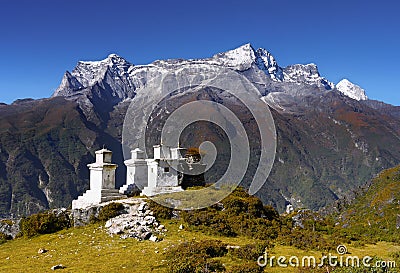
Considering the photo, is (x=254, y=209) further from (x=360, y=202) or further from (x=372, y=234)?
(x=360, y=202)

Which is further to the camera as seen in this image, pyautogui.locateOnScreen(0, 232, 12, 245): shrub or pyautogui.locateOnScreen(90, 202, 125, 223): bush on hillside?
pyautogui.locateOnScreen(0, 232, 12, 245): shrub

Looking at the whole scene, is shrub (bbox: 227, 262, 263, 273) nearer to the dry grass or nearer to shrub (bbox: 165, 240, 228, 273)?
shrub (bbox: 165, 240, 228, 273)

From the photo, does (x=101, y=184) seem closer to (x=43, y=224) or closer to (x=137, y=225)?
(x=43, y=224)

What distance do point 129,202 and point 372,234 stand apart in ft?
88.1

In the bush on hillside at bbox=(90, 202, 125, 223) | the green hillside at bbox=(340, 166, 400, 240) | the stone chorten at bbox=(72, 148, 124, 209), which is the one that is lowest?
the green hillside at bbox=(340, 166, 400, 240)

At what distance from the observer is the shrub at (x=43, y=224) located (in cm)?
3712

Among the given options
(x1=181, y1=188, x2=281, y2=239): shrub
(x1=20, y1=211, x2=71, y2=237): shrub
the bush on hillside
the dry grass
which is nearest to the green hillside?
(x1=181, y1=188, x2=281, y2=239): shrub

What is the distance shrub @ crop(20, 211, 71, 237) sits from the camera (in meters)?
37.1

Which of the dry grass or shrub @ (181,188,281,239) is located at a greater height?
shrub @ (181,188,281,239)

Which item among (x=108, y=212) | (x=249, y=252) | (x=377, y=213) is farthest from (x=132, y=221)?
(x=377, y=213)

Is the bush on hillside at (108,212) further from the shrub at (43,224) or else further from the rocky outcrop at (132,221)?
the shrub at (43,224)

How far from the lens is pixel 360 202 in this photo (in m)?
71.3

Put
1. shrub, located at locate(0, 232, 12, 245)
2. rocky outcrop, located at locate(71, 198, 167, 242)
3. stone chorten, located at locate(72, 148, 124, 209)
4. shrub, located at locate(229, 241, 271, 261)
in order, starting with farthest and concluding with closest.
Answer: stone chorten, located at locate(72, 148, 124, 209) → shrub, located at locate(0, 232, 12, 245) → rocky outcrop, located at locate(71, 198, 167, 242) → shrub, located at locate(229, 241, 271, 261)

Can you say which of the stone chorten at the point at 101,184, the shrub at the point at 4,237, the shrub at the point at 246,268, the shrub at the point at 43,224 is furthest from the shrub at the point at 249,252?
the shrub at the point at 4,237
